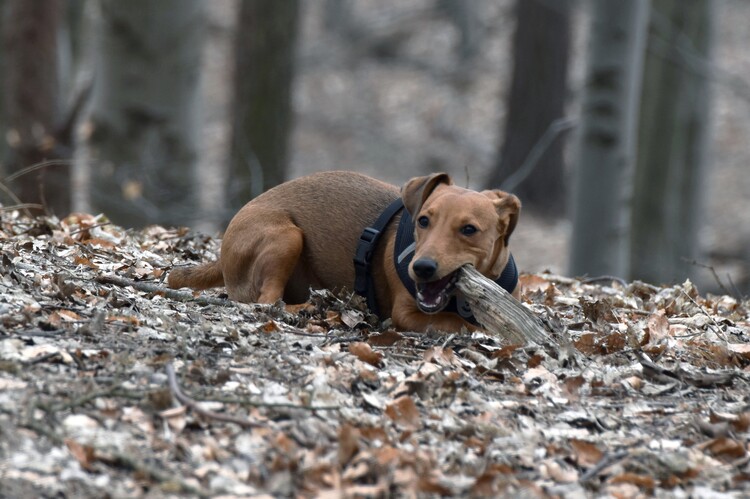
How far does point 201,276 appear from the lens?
21.9 feet


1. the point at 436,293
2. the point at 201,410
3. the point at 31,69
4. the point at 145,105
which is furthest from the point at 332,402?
the point at 31,69

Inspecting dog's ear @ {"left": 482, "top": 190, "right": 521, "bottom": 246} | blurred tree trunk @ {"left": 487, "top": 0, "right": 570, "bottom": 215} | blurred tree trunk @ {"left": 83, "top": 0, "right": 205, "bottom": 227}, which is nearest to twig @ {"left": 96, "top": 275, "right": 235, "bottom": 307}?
dog's ear @ {"left": 482, "top": 190, "right": 521, "bottom": 246}

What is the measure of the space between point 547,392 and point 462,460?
37.5 inches

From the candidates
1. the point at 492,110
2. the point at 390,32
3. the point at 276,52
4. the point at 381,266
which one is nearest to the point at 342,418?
the point at 381,266

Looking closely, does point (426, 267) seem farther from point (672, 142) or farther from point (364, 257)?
point (672, 142)

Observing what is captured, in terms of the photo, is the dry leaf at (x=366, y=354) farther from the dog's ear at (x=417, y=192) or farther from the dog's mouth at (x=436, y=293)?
the dog's ear at (x=417, y=192)

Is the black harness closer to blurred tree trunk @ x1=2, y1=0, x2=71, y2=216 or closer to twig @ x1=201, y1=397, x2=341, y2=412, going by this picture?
twig @ x1=201, y1=397, x2=341, y2=412

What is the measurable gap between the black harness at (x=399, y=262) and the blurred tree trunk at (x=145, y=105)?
5599mm

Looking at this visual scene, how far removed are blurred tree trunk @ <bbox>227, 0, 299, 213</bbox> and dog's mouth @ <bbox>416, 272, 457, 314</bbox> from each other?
21.8 ft

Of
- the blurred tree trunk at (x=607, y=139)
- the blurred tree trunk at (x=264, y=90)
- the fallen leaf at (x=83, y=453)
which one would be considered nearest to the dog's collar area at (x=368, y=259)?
the fallen leaf at (x=83, y=453)

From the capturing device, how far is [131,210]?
11414 millimetres

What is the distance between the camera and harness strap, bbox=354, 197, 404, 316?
6.08m

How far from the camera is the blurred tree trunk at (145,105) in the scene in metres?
11.5

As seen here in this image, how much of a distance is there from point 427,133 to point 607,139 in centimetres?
1305
